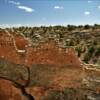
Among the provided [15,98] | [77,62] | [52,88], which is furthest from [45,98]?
[77,62]

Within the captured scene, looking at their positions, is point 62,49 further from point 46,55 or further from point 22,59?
point 22,59

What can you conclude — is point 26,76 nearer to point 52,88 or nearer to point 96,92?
point 52,88

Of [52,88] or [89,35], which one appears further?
[89,35]

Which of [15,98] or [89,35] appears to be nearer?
[15,98]

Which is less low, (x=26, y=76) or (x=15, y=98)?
(x=26, y=76)

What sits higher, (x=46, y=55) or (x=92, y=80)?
(x=46, y=55)

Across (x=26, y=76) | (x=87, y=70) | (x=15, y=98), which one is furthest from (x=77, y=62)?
(x=15, y=98)
